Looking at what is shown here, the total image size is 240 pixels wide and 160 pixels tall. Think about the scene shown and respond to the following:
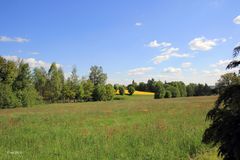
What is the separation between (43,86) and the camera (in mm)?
85812

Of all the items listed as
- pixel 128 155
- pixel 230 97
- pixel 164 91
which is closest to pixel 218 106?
pixel 230 97

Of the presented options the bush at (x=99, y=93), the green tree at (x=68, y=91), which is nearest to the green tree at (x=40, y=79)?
the green tree at (x=68, y=91)

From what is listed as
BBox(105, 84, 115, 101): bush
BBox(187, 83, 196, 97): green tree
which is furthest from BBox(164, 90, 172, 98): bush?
BBox(105, 84, 115, 101): bush

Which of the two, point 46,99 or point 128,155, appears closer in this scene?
point 128,155

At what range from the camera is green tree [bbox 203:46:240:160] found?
300 centimetres

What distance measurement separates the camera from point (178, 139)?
10609 mm

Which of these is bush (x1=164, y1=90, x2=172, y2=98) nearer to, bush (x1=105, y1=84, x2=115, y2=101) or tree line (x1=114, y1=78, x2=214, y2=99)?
tree line (x1=114, y1=78, x2=214, y2=99)

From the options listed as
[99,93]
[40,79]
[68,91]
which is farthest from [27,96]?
[99,93]

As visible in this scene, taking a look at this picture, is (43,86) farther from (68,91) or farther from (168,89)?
(168,89)

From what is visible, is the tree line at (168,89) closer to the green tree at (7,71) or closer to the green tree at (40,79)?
the green tree at (40,79)

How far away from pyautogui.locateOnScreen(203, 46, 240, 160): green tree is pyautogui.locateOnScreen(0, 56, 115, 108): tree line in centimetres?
5756

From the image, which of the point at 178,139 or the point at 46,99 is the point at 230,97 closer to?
the point at 178,139

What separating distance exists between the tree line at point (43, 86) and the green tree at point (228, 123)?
5756cm

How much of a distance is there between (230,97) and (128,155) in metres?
6.30
